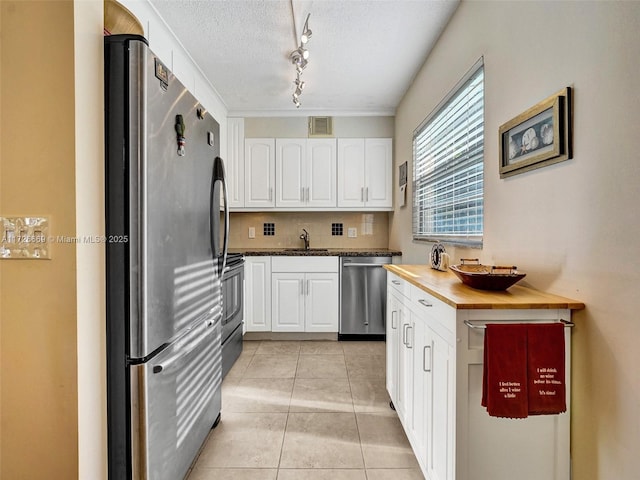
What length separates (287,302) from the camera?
3650 mm

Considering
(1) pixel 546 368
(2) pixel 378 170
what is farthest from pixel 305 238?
(1) pixel 546 368

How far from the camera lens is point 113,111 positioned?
3.72 ft

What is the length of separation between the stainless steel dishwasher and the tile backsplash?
68 centimetres

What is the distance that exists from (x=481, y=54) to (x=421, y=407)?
1.82m

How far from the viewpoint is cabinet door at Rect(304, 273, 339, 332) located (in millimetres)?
3639

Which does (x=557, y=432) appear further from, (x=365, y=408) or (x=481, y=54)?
(x=481, y=54)

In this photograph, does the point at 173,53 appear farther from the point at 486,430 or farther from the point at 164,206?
the point at 486,430

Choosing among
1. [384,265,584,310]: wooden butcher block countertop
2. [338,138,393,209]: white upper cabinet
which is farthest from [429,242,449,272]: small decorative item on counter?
[338,138,393,209]: white upper cabinet

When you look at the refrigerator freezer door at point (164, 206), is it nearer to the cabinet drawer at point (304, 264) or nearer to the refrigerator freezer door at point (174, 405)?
the refrigerator freezer door at point (174, 405)

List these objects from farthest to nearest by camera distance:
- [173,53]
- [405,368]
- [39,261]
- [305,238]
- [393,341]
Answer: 1. [305,238]
2. [173,53]
3. [393,341]
4. [405,368]
5. [39,261]

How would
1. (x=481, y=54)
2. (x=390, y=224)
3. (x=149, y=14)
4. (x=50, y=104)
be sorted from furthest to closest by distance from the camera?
(x=390, y=224) → (x=149, y=14) → (x=481, y=54) → (x=50, y=104)

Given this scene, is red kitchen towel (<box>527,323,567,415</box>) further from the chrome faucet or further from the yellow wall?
the chrome faucet

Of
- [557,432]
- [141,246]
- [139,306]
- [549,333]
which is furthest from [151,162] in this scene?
[557,432]

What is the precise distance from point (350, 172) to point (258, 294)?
5.70 feet
